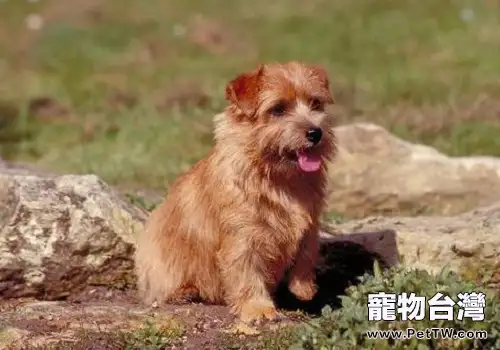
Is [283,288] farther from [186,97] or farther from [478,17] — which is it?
[478,17]

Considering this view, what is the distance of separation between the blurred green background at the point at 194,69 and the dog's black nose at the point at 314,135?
5.15 meters

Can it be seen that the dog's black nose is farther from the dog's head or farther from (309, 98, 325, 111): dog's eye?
(309, 98, 325, 111): dog's eye

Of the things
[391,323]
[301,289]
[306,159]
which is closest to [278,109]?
[306,159]

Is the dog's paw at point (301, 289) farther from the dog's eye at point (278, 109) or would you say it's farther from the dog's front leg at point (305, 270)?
the dog's eye at point (278, 109)

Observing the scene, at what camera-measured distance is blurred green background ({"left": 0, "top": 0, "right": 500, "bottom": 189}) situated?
558 inches

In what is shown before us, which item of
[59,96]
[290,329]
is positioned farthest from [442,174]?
[59,96]

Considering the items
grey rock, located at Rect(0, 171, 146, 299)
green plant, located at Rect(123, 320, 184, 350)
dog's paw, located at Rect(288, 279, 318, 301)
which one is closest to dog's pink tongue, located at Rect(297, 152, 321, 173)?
dog's paw, located at Rect(288, 279, 318, 301)

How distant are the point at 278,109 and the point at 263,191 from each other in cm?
56

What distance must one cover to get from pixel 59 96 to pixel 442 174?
887cm

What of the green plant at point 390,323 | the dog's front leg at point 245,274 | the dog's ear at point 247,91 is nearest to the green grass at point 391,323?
the green plant at point 390,323

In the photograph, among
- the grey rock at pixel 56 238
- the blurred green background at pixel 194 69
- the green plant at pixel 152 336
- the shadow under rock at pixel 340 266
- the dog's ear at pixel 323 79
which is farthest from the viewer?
the blurred green background at pixel 194 69

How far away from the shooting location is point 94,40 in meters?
21.5

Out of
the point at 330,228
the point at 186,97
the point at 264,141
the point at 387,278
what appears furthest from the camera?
the point at 186,97

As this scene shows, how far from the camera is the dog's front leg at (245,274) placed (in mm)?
7223
